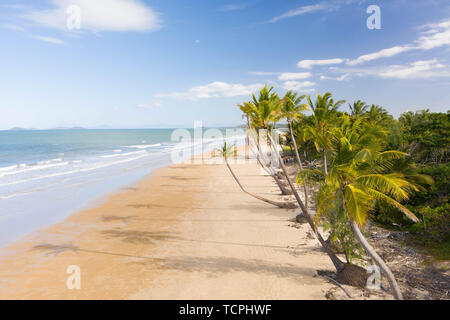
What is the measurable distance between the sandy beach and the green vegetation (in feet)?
5.66

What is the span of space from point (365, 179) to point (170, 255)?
25.5 ft

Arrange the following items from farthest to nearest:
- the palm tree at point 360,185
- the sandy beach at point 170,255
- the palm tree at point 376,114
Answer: the palm tree at point 376,114
the sandy beach at point 170,255
the palm tree at point 360,185

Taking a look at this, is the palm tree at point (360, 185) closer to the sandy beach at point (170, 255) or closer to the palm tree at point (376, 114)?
the sandy beach at point (170, 255)

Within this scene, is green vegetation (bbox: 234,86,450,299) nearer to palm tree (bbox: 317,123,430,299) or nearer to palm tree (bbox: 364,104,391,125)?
palm tree (bbox: 317,123,430,299)

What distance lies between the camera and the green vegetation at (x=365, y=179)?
672cm

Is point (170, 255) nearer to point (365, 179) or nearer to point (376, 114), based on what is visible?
point (365, 179)

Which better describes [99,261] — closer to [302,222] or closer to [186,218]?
[186,218]

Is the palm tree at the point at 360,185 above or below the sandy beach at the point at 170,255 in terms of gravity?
above

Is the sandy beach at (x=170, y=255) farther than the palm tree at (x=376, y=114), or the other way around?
the palm tree at (x=376, y=114)

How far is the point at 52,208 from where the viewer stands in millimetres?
17172

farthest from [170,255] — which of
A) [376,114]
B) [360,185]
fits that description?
[376,114]

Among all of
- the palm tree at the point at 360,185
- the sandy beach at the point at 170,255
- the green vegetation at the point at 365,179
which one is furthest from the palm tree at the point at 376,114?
the palm tree at the point at 360,185

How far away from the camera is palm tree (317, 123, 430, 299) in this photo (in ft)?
21.1

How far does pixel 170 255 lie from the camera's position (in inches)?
420
